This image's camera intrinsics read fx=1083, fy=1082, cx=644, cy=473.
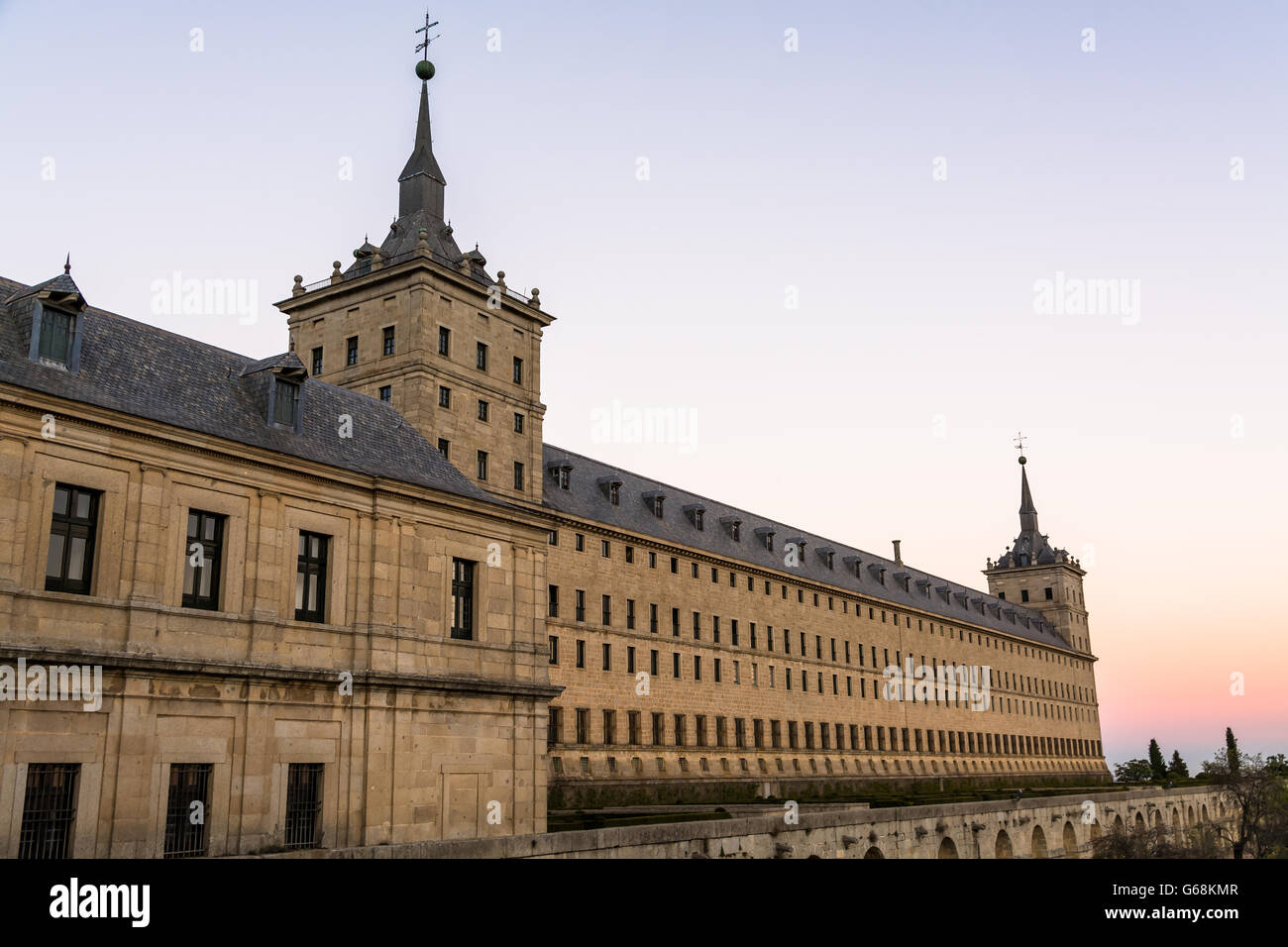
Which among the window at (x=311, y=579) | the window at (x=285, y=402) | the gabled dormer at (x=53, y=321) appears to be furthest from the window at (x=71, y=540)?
the window at (x=285, y=402)

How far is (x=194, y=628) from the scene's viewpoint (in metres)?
23.7

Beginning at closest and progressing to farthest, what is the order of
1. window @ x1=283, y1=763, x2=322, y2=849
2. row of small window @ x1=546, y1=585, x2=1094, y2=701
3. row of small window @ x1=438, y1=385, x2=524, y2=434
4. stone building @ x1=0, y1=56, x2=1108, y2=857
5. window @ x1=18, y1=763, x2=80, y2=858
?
window @ x1=18, y1=763, x2=80, y2=858 → stone building @ x1=0, y1=56, x2=1108, y2=857 → window @ x1=283, y1=763, x2=322, y2=849 → row of small window @ x1=438, y1=385, x2=524, y2=434 → row of small window @ x1=546, y1=585, x2=1094, y2=701

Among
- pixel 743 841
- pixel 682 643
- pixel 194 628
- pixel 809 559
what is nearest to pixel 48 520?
pixel 194 628

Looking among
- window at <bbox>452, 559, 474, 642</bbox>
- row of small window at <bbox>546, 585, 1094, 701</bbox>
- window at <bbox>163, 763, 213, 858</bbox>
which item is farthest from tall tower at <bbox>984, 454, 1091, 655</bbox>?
window at <bbox>163, 763, 213, 858</bbox>

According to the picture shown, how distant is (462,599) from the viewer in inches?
1194

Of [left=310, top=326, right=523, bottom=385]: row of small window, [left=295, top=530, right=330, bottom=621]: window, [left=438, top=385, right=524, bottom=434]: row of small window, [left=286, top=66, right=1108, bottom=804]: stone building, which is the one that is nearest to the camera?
[left=295, top=530, right=330, bottom=621]: window

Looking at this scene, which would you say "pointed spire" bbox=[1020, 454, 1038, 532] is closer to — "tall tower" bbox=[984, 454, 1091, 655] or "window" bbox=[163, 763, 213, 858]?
"tall tower" bbox=[984, 454, 1091, 655]

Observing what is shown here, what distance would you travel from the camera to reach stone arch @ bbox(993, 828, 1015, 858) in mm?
50106

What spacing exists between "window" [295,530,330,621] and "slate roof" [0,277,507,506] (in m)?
2.08

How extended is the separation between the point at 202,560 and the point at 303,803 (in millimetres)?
6195

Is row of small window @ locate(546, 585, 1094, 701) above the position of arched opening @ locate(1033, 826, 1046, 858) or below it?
above
